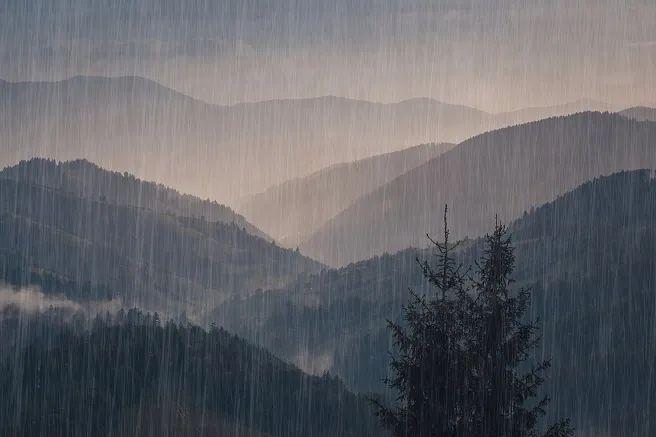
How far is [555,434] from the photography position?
23.2 meters

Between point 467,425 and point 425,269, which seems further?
point 425,269

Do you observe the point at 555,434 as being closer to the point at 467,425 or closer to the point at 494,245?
the point at 467,425

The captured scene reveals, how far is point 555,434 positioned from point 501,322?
3.12 metres

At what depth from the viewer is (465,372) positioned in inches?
917

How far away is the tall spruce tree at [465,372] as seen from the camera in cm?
2303

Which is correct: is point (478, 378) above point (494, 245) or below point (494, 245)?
below

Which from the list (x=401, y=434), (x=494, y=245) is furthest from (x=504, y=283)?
(x=401, y=434)

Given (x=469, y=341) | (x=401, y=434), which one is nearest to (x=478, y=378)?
(x=469, y=341)

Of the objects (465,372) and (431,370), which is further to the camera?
(431,370)

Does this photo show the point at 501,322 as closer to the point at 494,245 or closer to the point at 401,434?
the point at 494,245

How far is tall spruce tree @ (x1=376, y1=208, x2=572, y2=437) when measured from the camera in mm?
23031

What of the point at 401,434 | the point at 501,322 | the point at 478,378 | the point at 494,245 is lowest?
the point at 401,434

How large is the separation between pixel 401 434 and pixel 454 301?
370 centimetres

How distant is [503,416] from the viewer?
2297cm
